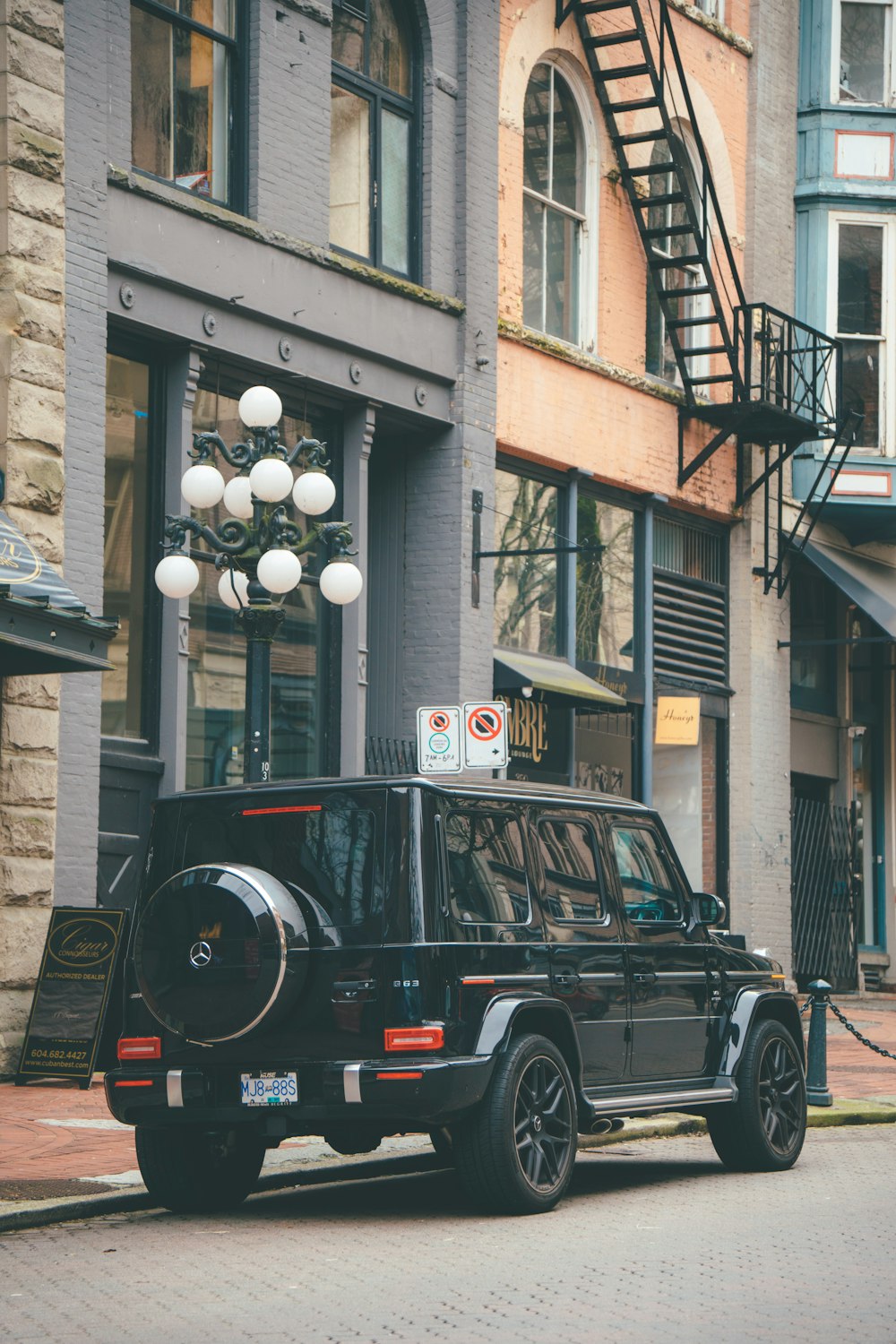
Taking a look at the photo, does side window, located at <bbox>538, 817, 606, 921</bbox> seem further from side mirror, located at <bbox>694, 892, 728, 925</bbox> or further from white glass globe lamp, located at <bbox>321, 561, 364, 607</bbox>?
white glass globe lamp, located at <bbox>321, 561, 364, 607</bbox>

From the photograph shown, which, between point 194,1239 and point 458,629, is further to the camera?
point 458,629

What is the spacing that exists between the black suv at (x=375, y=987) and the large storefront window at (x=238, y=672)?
6767mm

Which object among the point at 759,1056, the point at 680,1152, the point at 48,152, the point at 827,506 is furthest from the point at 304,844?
the point at 827,506

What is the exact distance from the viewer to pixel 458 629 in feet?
61.3

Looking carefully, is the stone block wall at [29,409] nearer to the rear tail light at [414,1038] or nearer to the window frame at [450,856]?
the window frame at [450,856]

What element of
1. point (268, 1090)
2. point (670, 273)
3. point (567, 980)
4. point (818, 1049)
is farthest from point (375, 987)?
point (670, 273)

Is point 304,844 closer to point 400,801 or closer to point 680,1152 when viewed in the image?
point 400,801

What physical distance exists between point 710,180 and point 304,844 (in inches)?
568

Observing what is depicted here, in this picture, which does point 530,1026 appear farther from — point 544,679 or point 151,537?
point 544,679

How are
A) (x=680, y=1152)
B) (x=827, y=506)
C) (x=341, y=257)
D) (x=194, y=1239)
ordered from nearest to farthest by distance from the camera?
(x=194, y=1239)
(x=680, y=1152)
(x=341, y=257)
(x=827, y=506)

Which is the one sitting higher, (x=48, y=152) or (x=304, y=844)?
(x=48, y=152)

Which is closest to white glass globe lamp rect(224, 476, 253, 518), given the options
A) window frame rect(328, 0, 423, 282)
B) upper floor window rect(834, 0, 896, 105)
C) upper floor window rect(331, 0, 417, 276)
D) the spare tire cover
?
the spare tire cover

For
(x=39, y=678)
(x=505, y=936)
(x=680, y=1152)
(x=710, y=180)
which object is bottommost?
(x=680, y=1152)

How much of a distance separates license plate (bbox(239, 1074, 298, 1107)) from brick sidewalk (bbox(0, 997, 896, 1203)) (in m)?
1.14
